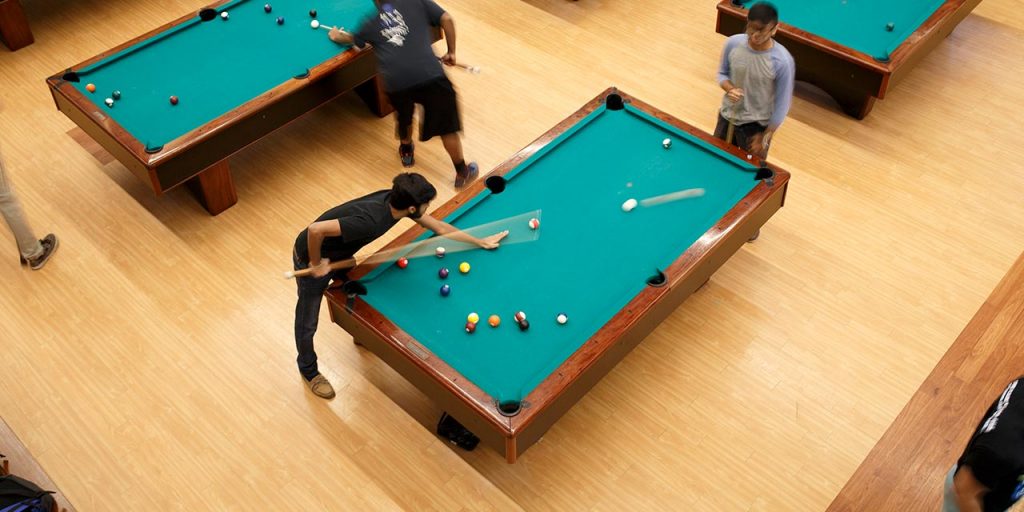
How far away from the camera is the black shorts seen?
14.3 feet

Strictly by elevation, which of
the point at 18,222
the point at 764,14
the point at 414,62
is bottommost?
the point at 18,222

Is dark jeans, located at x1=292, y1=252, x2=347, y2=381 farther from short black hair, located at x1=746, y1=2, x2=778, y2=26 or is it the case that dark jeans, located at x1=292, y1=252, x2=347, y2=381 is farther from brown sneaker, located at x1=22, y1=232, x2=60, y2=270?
short black hair, located at x1=746, y1=2, x2=778, y2=26

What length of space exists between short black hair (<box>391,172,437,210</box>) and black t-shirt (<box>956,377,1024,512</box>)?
6.42 ft

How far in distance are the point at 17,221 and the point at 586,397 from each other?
276 centimetres

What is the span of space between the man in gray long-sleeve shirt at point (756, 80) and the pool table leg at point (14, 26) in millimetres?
4355

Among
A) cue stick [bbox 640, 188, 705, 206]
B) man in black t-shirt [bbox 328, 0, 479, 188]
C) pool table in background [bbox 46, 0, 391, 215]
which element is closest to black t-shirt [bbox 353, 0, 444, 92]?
man in black t-shirt [bbox 328, 0, 479, 188]

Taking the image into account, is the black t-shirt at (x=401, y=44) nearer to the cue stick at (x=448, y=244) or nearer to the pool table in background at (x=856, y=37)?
the cue stick at (x=448, y=244)

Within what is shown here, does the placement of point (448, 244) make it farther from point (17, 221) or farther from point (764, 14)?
point (17, 221)

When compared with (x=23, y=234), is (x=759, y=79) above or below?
above

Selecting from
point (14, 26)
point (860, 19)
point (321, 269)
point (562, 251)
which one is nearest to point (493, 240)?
point (562, 251)

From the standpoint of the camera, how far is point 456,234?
3.46 meters

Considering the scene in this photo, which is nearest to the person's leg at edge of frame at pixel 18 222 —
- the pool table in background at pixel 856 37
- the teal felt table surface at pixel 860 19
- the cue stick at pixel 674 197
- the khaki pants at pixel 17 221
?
the khaki pants at pixel 17 221

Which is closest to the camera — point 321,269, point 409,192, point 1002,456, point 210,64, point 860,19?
point 1002,456

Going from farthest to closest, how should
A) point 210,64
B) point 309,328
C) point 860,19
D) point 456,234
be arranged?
1. point 860,19
2. point 210,64
3. point 309,328
4. point 456,234
